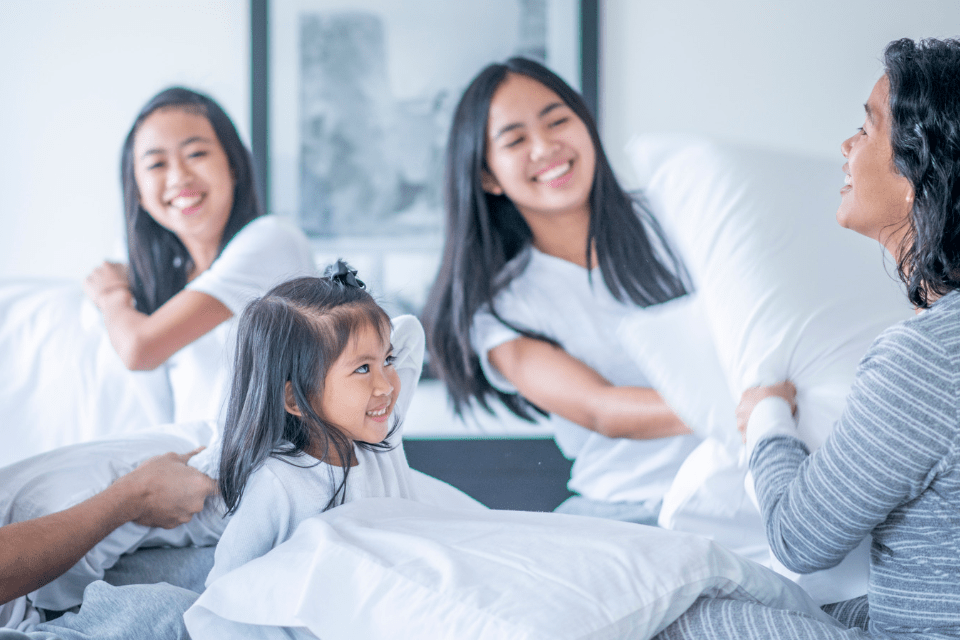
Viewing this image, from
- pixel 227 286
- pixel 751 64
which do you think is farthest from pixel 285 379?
pixel 751 64

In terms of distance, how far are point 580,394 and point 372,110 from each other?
3.08ft

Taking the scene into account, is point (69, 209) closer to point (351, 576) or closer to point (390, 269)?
point (390, 269)

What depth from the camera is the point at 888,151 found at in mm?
735

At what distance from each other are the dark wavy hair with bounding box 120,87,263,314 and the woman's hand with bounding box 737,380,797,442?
1.03 m

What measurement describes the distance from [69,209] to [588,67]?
1292mm

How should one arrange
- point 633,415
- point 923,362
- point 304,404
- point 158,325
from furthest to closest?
point 158,325, point 633,415, point 304,404, point 923,362

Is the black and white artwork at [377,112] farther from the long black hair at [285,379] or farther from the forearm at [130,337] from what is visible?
the long black hair at [285,379]

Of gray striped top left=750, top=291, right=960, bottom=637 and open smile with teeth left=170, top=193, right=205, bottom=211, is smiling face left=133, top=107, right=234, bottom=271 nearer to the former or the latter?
open smile with teeth left=170, top=193, right=205, bottom=211

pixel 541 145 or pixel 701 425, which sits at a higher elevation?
Answer: pixel 541 145

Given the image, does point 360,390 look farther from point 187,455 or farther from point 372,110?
point 372,110

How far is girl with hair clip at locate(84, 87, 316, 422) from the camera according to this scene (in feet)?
4.34

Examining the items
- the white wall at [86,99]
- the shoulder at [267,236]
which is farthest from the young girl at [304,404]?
the white wall at [86,99]

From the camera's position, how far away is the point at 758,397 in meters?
0.93

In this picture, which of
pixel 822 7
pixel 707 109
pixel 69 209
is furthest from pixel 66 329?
pixel 822 7
